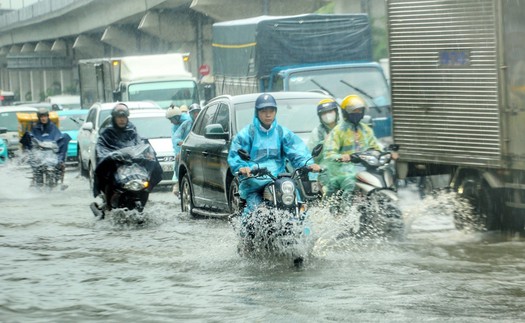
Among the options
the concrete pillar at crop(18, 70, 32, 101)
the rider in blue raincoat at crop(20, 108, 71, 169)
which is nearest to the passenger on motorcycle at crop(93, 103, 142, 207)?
the rider in blue raincoat at crop(20, 108, 71, 169)

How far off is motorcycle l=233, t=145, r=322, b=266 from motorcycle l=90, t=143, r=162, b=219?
4536 mm

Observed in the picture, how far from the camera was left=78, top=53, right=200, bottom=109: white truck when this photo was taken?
28.6 meters

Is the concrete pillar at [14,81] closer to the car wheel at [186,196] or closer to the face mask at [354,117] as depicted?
the car wheel at [186,196]

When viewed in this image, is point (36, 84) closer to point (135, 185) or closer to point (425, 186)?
point (135, 185)

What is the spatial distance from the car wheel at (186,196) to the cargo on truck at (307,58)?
210 inches

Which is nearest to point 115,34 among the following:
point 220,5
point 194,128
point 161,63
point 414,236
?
point 220,5

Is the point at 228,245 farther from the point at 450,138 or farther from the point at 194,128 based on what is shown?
the point at 194,128

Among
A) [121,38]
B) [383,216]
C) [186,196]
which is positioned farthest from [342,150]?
[121,38]

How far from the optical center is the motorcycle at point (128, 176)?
14.6 metres

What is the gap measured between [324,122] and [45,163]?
9911 millimetres

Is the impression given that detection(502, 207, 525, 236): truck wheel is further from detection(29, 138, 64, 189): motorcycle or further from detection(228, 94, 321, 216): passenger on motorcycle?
detection(29, 138, 64, 189): motorcycle

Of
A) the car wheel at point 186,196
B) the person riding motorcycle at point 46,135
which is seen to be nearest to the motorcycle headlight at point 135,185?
the car wheel at point 186,196

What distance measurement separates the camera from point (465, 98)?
12383 millimetres

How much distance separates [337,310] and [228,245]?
12.6 ft
